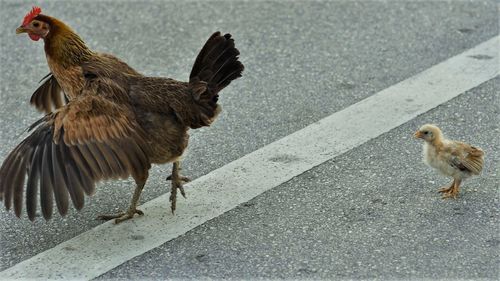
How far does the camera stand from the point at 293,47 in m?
7.73

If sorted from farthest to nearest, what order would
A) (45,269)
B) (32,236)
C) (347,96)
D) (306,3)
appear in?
1. (306,3)
2. (347,96)
3. (32,236)
4. (45,269)

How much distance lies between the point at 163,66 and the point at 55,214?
2.37 meters

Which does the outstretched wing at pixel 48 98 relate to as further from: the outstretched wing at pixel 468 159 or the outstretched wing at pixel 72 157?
the outstretched wing at pixel 468 159

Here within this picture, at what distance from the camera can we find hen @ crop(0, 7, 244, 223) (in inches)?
189

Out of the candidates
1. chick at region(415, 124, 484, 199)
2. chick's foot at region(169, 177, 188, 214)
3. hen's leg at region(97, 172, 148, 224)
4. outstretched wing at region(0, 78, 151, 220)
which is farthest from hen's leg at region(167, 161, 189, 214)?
chick at region(415, 124, 484, 199)

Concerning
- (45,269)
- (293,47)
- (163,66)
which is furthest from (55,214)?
(293,47)

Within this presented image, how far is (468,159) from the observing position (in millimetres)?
5359

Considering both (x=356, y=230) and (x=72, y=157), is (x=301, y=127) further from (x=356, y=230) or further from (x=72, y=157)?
(x=72, y=157)

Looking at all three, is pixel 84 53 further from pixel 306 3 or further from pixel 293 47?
pixel 306 3

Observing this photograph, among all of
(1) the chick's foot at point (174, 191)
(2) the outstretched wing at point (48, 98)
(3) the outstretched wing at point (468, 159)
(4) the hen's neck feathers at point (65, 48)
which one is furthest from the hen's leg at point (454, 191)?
(2) the outstretched wing at point (48, 98)

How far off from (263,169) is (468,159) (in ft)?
4.38

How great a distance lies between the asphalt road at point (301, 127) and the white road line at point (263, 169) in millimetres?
94

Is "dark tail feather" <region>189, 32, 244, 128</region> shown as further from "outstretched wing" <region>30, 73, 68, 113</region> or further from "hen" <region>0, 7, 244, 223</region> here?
"outstretched wing" <region>30, 73, 68, 113</region>

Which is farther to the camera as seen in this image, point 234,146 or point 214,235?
point 234,146
